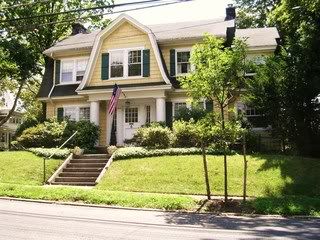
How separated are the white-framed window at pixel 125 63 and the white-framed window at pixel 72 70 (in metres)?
2.65

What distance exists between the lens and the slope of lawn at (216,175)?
1513 centimetres

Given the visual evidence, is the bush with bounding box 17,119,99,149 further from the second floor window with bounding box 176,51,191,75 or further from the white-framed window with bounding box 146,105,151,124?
the second floor window with bounding box 176,51,191,75

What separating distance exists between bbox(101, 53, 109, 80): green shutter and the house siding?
8.0 inches

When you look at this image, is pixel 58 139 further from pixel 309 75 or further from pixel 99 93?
pixel 309 75

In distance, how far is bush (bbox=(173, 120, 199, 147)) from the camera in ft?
67.5

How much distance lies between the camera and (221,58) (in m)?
12.9

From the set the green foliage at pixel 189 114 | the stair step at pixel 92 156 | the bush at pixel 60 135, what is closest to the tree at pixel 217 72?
the green foliage at pixel 189 114

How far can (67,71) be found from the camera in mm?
27188

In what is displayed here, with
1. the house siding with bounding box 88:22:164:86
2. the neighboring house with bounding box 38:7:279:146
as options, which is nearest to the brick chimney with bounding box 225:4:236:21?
the neighboring house with bounding box 38:7:279:146

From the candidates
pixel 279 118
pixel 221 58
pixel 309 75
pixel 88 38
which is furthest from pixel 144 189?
pixel 88 38

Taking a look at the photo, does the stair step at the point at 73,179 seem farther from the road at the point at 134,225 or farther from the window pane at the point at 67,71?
the window pane at the point at 67,71

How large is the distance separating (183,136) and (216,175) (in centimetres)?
456

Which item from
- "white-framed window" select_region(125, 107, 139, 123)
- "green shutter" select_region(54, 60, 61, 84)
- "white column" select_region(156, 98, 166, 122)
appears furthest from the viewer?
"green shutter" select_region(54, 60, 61, 84)

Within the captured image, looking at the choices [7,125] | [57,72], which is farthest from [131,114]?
[7,125]
